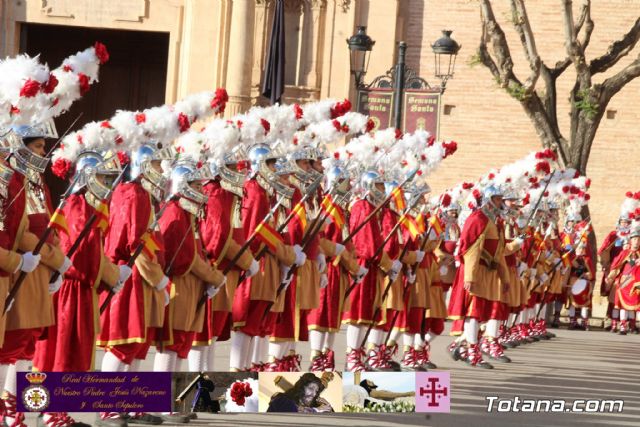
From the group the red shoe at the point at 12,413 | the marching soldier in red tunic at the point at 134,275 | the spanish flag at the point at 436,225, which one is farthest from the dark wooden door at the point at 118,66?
the red shoe at the point at 12,413

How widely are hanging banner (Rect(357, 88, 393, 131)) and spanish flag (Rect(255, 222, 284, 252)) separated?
9972 millimetres

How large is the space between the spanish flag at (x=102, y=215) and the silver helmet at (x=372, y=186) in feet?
17.9

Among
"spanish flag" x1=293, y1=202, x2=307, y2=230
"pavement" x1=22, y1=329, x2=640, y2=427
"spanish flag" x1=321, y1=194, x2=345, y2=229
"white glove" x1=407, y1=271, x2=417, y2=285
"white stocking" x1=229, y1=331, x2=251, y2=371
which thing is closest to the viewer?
"pavement" x1=22, y1=329, x2=640, y2=427

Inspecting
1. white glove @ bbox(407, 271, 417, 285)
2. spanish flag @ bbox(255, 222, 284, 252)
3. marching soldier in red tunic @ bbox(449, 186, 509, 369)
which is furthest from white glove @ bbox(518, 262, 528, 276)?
spanish flag @ bbox(255, 222, 284, 252)

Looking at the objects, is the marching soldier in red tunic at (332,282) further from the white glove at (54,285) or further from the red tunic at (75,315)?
the white glove at (54,285)

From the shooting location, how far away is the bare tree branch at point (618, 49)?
1027 inches

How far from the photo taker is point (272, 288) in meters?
13.0

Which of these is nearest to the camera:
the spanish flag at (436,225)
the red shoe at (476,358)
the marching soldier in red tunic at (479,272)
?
the marching soldier in red tunic at (479,272)

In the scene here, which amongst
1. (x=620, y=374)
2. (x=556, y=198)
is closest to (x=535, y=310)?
(x=556, y=198)

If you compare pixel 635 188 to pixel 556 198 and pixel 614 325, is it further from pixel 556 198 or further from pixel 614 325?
pixel 556 198

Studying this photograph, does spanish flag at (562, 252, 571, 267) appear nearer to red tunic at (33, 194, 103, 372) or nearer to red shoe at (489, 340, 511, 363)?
red shoe at (489, 340, 511, 363)

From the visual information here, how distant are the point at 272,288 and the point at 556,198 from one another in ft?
38.5

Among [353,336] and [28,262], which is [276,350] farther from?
[28,262]

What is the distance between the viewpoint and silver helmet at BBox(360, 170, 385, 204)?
15.6 metres
